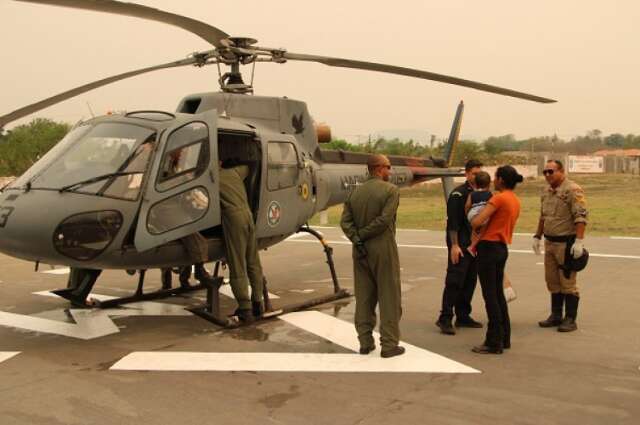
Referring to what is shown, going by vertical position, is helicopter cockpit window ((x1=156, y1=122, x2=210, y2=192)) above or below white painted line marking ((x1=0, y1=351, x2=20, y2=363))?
above

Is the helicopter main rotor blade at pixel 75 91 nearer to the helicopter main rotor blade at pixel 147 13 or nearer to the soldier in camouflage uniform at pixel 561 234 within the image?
the helicopter main rotor blade at pixel 147 13

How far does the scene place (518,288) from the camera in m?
9.38

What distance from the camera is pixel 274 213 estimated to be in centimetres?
781

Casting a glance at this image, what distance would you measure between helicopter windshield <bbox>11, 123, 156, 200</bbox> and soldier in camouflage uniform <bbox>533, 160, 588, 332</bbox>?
4250mm

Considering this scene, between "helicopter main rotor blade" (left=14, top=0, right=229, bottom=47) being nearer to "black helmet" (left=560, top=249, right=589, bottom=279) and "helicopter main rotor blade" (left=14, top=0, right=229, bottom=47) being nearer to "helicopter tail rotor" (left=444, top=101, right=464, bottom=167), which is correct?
"black helmet" (left=560, top=249, right=589, bottom=279)

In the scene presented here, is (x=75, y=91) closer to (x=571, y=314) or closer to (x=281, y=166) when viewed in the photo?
(x=281, y=166)

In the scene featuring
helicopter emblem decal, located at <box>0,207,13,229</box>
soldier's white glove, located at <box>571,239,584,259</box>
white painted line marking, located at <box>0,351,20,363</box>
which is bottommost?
white painted line marking, located at <box>0,351,20,363</box>

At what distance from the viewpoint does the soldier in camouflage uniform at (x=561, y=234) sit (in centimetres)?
657

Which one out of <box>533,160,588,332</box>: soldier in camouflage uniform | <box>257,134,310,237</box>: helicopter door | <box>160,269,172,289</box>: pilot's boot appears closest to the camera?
<box>533,160,588,332</box>: soldier in camouflage uniform

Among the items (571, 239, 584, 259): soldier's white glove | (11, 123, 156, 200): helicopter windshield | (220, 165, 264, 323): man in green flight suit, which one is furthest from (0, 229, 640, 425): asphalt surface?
(11, 123, 156, 200): helicopter windshield

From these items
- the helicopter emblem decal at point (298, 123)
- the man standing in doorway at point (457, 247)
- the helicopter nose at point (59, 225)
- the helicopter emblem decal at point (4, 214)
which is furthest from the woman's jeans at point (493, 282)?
the helicopter emblem decal at point (4, 214)

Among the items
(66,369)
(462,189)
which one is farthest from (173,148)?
(462,189)

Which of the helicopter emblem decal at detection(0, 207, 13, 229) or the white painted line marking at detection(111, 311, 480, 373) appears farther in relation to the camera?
the helicopter emblem decal at detection(0, 207, 13, 229)

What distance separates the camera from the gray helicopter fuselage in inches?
231
